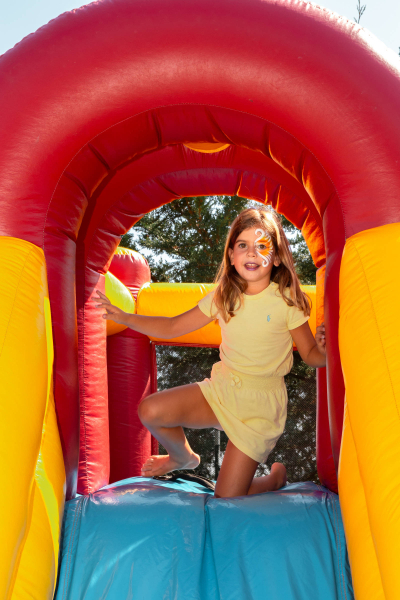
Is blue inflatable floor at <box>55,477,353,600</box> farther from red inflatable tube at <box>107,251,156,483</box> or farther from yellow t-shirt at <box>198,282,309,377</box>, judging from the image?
red inflatable tube at <box>107,251,156,483</box>

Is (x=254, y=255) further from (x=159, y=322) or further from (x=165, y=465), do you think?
(x=165, y=465)

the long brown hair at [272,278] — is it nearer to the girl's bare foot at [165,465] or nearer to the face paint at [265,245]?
the face paint at [265,245]

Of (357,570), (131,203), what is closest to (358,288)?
(357,570)

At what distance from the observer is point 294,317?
1690 millimetres

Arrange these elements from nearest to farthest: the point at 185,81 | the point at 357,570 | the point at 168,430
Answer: the point at 357,570
the point at 185,81
the point at 168,430

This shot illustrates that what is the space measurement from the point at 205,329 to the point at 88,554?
5.51 feet

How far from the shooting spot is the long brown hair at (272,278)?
1.72 meters

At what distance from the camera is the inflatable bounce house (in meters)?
1.09

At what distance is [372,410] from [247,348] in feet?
2.26

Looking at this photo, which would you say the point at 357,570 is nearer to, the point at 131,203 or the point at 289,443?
the point at 131,203

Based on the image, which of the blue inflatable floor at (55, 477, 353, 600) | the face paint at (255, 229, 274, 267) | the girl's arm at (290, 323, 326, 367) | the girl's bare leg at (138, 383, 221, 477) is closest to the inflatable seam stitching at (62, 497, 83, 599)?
the blue inflatable floor at (55, 477, 353, 600)

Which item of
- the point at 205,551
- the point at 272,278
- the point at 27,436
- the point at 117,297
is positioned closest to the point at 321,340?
the point at 272,278

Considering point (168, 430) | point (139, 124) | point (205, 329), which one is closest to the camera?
point (139, 124)

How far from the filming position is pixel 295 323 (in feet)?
5.54
